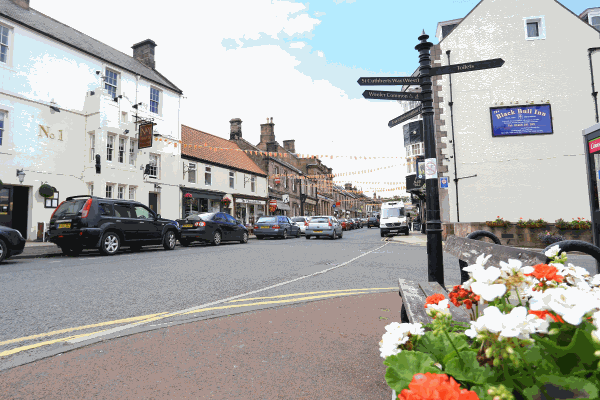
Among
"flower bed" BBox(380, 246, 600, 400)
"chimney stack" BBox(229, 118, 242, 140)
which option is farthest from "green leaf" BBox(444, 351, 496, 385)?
"chimney stack" BBox(229, 118, 242, 140)

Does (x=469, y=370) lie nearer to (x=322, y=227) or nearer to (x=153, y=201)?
(x=322, y=227)

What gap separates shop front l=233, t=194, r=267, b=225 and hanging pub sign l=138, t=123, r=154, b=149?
406 inches

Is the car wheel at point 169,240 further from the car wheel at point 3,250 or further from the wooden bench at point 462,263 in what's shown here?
the wooden bench at point 462,263

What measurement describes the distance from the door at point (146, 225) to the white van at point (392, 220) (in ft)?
51.5

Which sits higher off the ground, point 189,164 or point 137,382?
point 189,164

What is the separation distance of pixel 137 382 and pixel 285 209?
37361 millimetres

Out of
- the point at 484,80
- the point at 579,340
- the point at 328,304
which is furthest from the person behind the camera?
the point at 484,80

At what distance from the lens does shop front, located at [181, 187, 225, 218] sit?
23781 mm

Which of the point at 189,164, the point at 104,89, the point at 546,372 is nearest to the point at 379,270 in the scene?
the point at 546,372

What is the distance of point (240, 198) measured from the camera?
30.0 meters

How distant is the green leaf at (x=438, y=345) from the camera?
131 cm

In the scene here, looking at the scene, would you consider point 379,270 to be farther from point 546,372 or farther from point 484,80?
point 484,80

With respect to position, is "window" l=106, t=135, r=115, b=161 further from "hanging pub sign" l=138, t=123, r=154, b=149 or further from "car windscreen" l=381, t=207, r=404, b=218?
"car windscreen" l=381, t=207, r=404, b=218

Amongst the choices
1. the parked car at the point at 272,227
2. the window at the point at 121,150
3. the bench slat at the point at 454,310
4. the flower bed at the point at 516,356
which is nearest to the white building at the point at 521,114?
the parked car at the point at 272,227
